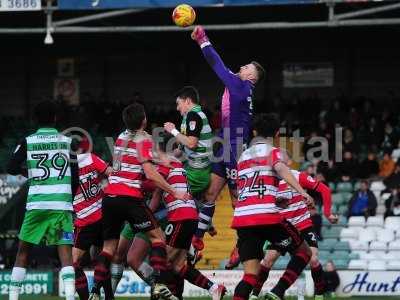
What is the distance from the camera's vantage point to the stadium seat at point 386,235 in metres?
21.4

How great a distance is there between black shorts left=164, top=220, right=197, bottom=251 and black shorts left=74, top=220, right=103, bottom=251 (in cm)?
90

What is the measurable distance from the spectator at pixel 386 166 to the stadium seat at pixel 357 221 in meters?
1.69

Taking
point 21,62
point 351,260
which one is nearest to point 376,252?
point 351,260

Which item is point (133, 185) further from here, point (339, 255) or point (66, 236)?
point (339, 255)

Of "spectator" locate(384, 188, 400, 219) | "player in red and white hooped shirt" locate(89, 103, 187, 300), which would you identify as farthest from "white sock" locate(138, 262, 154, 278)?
"spectator" locate(384, 188, 400, 219)

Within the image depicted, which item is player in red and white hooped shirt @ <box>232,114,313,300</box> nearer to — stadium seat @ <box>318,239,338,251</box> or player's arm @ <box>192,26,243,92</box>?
player's arm @ <box>192,26,243,92</box>

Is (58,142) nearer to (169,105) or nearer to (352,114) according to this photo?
(352,114)

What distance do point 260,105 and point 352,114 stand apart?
2.46 metres

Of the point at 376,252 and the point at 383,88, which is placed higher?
the point at 383,88

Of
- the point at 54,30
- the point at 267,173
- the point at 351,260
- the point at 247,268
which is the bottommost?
the point at 351,260

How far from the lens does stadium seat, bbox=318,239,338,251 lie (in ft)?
70.2

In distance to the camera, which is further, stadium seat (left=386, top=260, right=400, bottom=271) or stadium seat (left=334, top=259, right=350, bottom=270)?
stadium seat (left=334, top=259, right=350, bottom=270)

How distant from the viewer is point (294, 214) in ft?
42.8

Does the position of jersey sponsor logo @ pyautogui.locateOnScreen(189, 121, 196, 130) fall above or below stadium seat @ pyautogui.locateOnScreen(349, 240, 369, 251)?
above
